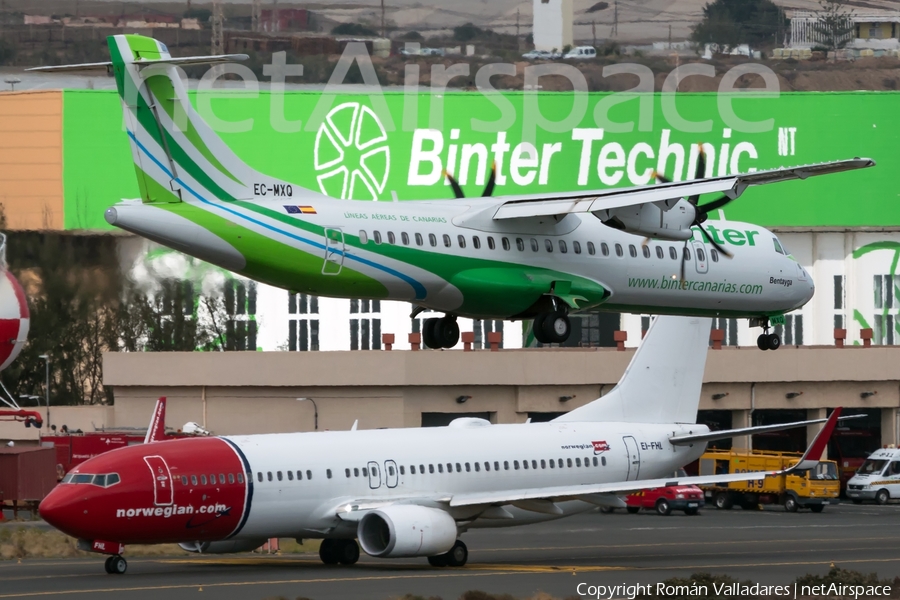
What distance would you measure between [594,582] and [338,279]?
1134 centimetres

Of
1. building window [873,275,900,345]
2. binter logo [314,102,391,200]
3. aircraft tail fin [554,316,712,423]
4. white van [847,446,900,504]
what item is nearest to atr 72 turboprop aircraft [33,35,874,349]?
aircraft tail fin [554,316,712,423]

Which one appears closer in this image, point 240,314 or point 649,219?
point 649,219

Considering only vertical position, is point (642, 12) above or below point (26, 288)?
above

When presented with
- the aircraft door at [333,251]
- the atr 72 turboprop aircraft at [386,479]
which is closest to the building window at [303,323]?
the atr 72 turboprop aircraft at [386,479]

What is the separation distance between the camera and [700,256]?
3922 centimetres

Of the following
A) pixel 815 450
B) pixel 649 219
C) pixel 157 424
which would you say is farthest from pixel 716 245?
pixel 157 424

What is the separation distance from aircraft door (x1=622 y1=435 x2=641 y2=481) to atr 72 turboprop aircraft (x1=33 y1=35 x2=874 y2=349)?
1094cm

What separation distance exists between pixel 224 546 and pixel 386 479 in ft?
16.2

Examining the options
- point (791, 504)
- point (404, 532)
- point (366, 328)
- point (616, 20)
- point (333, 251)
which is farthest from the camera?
point (616, 20)

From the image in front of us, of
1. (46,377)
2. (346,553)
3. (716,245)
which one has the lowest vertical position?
(346,553)

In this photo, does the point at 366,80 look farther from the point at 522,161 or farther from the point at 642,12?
the point at 642,12

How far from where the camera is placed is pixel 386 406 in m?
73.6

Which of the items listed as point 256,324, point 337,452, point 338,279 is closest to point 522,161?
point 256,324

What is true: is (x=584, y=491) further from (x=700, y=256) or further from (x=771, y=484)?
(x=771, y=484)
